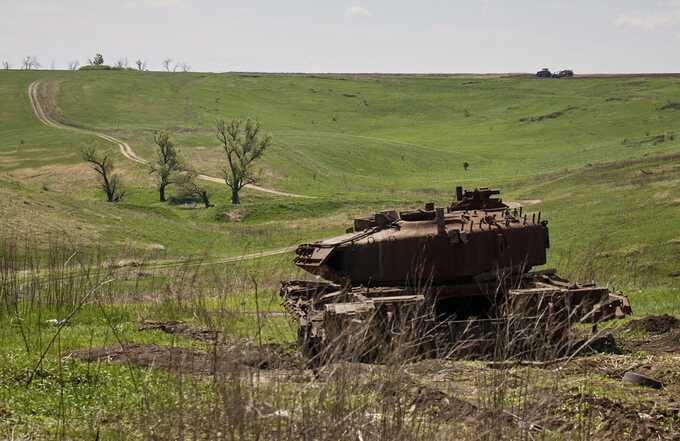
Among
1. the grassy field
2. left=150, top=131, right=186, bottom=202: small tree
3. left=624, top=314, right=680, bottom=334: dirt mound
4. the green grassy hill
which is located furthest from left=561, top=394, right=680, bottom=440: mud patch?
left=150, top=131, right=186, bottom=202: small tree

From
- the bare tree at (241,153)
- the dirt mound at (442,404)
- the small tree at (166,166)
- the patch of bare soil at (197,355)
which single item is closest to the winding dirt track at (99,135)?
the bare tree at (241,153)

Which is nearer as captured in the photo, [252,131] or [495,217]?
[495,217]

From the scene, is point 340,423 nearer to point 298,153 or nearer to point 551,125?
point 298,153

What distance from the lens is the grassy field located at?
962 centimetres

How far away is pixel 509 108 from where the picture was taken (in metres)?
113

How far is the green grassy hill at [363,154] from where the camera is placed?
4103 cm

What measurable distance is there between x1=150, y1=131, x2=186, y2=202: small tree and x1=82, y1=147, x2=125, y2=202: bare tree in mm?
2798

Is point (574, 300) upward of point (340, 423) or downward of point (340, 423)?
downward

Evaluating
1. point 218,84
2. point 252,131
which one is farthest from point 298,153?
point 218,84

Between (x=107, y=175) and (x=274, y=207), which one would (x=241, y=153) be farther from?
(x=274, y=207)

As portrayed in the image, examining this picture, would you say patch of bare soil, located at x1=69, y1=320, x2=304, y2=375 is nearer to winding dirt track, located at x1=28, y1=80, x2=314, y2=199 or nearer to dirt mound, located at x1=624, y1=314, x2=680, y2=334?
dirt mound, located at x1=624, y1=314, x2=680, y2=334

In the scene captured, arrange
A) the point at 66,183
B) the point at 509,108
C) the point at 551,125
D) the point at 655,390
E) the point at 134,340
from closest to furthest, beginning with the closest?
the point at 655,390 → the point at 134,340 → the point at 66,183 → the point at 551,125 → the point at 509,108

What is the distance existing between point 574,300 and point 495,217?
8.02 feet

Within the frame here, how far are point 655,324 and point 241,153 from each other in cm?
5610
